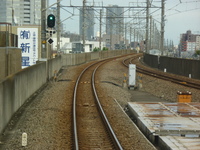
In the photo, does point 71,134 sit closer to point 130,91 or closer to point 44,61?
point 130,91

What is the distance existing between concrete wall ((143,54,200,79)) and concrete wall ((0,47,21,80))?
17.5 metres

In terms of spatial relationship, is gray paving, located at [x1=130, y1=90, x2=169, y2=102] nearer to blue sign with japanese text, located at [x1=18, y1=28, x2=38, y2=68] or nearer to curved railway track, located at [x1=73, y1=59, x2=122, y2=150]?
curved railway track, located at [x1=73, y1=59, x2=122, y2=150]

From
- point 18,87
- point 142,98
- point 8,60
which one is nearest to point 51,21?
point 8,60

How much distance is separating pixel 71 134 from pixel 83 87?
13137 millimetres

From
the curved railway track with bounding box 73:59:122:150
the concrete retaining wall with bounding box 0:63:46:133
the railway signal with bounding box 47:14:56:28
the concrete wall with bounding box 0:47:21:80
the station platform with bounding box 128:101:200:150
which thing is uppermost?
the railway signal with bounding box 47:14:56:28

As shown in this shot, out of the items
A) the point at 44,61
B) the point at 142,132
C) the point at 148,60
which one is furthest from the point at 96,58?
the point at 142,132

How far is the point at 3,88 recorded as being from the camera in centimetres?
1266

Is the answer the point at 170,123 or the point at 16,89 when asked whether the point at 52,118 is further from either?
the point at 170,123

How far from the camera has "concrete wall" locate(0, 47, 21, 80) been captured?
17203 mm

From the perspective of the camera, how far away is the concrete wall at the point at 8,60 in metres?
17.2

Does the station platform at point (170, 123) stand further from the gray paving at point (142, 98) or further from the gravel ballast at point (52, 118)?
the gray paving at point (142, 98)

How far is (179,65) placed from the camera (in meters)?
37.3

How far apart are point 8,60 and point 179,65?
22.8m

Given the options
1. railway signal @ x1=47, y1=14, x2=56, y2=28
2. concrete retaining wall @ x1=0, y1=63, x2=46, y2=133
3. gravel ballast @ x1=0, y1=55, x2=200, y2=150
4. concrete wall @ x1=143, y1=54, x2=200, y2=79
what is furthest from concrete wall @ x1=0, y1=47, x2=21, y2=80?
concrete wall @ x1=143, y1=54, x2=200, y2=79
